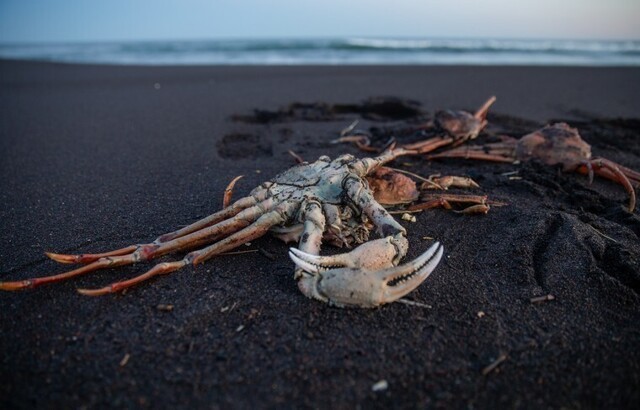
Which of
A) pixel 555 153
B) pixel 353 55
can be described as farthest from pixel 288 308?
pixel 353 55

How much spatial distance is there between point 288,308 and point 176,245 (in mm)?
796

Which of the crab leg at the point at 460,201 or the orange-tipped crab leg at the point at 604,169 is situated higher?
the orange-tipped crab leg at the point at 604,169

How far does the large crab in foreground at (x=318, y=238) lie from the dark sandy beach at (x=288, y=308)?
108mm

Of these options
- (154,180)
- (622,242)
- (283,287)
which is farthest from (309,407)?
(154,180)

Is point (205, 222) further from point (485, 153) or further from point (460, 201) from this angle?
point (485, 153)

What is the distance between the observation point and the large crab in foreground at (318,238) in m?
1.87

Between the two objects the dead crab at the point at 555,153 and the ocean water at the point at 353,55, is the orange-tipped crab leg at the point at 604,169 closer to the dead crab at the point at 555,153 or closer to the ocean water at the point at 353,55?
the dead crab at the point at 555,153

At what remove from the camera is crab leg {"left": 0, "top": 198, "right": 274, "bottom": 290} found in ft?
6.56

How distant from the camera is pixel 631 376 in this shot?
5.15 ft

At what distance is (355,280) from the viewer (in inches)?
72.5

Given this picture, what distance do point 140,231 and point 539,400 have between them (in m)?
2.53

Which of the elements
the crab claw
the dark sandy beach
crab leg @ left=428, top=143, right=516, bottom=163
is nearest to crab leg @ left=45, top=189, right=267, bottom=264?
the dark sandy beach

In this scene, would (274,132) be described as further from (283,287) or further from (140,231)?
(283,287)

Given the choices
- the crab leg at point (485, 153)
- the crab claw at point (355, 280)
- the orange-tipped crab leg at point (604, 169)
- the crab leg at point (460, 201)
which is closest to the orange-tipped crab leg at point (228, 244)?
the crab claw at point (355, 280)
